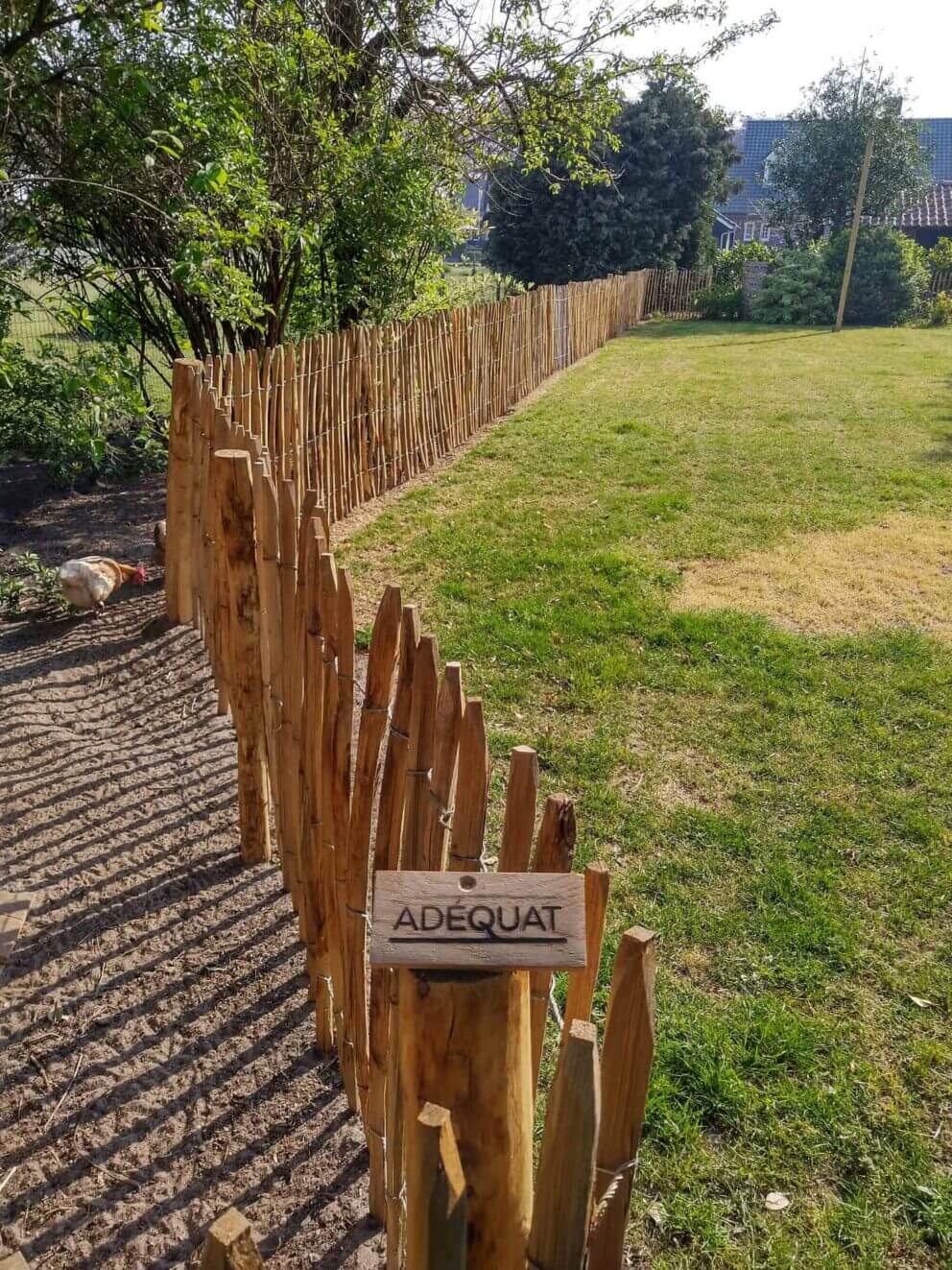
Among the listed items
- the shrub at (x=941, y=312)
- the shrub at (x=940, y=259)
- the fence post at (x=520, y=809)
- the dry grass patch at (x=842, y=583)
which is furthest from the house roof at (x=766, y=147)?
the fence post at (x=520, y=809)

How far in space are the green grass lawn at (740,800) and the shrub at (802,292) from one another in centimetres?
1670

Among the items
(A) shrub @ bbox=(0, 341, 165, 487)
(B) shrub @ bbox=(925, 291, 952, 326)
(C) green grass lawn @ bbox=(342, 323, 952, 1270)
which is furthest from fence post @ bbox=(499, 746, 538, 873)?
(B) shrub @ bbox=(925, 291, 952, 326)

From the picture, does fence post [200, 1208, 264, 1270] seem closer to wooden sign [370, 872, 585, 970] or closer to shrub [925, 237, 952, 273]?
wooden sign [370, 872, 585, 970]

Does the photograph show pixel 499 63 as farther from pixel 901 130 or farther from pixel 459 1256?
pixel 901 130

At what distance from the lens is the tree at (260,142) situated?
6.13 metres

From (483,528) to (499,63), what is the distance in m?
5.20

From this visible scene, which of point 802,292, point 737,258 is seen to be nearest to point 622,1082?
point 802,292

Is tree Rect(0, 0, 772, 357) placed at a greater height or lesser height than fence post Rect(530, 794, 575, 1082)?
greater

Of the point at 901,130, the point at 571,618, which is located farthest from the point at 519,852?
the point at 901,130

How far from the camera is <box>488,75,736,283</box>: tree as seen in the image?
78.2 ft

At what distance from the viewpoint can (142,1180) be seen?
85.4 inches

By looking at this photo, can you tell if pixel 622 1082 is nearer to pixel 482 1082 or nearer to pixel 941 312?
pixel 482 1082

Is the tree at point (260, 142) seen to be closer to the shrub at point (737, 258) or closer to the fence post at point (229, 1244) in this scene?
the fence post at point (229, 1244)

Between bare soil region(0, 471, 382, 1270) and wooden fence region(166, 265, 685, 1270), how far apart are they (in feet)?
0.46
